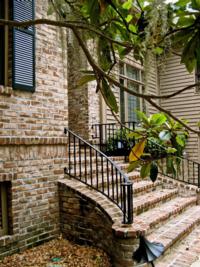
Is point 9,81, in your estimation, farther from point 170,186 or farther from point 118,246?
point 170,186

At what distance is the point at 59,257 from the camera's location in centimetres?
420

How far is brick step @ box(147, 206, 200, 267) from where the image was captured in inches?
179

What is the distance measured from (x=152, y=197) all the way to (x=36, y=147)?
2.50 meters

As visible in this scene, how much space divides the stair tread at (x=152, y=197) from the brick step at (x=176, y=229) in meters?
0.46

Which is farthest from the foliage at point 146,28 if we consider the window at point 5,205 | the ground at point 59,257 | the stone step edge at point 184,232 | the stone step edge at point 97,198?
the stone step edge at point 184,232

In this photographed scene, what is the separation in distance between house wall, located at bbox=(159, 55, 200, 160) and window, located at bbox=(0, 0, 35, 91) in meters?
6.76

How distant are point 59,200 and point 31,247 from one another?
0.86 meters

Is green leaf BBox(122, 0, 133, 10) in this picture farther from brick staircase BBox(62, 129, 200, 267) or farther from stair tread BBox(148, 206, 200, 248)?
stair tread BBox(148, 206, 200, 248)

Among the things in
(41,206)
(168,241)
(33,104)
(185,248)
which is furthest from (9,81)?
(185,248)

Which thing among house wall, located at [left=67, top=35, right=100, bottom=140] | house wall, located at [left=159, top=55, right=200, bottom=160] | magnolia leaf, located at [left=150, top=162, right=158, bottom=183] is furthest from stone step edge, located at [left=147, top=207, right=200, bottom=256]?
house wall, located at [left=159, top=55, right=200, bottom=160]

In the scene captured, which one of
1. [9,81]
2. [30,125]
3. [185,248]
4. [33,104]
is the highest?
[9,81]

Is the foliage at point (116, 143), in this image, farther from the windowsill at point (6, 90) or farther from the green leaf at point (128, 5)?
the green leaf at point (128, 5)

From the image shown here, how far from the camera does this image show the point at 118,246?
12.8 ft

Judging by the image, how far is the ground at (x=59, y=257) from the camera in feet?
13.0
